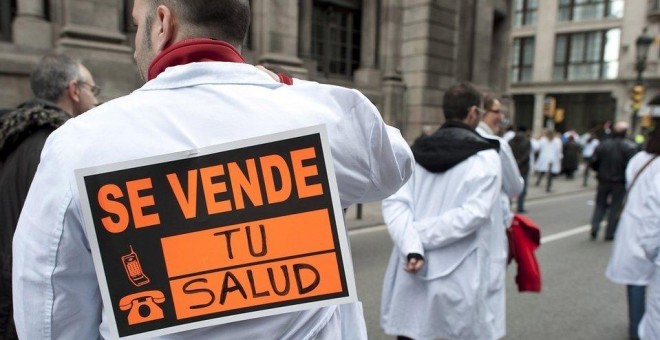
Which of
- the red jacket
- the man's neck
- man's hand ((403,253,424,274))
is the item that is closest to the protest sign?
man's hand ((403,253,424,274))

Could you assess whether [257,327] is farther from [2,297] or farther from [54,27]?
[54,27]

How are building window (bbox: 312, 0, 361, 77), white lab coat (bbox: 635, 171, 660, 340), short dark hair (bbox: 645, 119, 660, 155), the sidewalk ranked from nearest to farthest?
white lab coat (bbox: 635, 171, 660, 340)
short dark hair (bbox: 645, 119, 660, 155)
the sidewalk
building window (bbox: 312, 0, 361, 77)

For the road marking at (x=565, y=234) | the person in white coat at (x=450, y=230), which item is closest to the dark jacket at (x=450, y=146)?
the person in white coat at (x=450, y=230)

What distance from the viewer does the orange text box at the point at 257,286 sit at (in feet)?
3.47

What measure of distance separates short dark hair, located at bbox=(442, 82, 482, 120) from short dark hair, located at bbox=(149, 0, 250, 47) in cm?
209

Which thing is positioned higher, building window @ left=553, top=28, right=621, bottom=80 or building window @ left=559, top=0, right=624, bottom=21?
building window @ left=559, top=0, right=624, bottom=21

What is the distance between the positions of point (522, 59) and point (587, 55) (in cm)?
437

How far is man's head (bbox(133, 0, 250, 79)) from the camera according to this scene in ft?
3.60

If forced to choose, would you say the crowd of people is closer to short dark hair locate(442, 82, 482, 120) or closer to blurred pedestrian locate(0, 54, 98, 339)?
blurred pedestrian locate(0, 54, 98, 339)

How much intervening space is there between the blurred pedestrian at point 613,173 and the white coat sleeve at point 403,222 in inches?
263

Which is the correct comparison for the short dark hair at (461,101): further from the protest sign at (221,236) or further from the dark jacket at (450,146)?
the protest sign at (221,236)

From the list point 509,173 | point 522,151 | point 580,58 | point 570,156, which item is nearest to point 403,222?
point 509,173

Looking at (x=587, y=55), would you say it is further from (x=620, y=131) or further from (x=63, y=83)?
(x=63, y=83)

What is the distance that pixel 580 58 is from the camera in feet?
109
